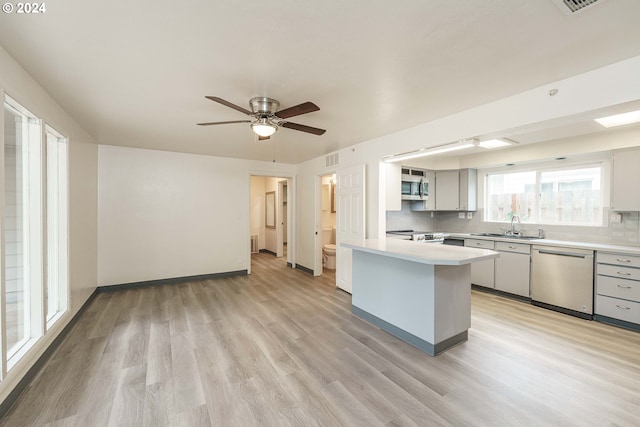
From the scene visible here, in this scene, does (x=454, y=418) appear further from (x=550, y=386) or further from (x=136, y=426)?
(x=136, y=426)

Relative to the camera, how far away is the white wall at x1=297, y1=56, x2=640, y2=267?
1.89 m

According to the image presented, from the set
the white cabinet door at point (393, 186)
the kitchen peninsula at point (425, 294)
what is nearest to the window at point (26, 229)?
the kitchen peninsula at point (425, 294)

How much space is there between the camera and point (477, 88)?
2273mm

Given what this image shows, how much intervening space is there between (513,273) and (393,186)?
2217 mm

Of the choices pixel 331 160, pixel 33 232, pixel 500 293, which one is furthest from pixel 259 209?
pixel 500 293

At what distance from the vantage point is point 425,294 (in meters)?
2.54

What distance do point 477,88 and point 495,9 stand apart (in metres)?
0.99

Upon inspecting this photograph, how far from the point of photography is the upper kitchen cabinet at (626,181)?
3119mm

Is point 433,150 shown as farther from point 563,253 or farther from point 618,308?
point 618,308

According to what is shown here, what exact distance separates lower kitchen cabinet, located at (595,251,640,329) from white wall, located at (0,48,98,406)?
567 centimetres

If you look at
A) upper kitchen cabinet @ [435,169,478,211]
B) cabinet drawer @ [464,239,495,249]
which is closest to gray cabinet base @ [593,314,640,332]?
cabinet drawer @ [464,239,495,249]

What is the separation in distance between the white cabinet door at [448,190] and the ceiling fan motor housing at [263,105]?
3872mm

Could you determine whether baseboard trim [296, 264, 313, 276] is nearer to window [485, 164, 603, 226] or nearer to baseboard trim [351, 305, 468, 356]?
baseboard trim [351, 305, 468, 356]

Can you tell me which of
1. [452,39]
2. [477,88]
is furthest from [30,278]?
[477,88]
